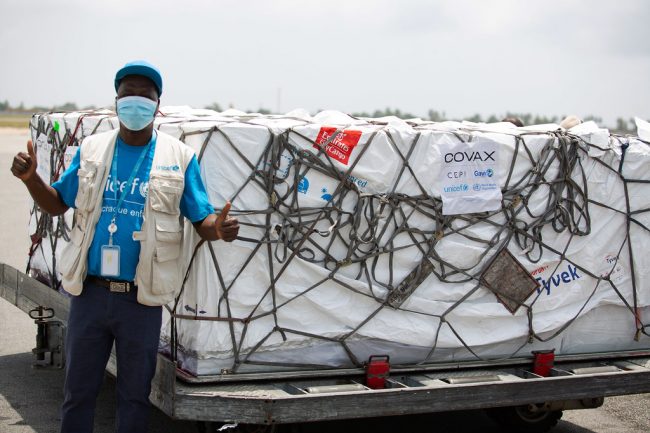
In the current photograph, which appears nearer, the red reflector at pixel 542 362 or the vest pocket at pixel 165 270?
the vest pocket at pixel 165 270

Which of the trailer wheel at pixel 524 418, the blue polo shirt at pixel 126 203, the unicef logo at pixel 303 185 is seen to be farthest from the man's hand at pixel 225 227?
the trailer wheel at pixel 524 418

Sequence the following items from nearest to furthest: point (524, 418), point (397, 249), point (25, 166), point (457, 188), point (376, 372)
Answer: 1. point (25, 166)
2. point (376, 372)
3. point (397, 249)
4. point (457, 188)
5. point (524, 418)

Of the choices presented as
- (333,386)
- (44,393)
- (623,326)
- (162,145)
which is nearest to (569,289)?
(623,326)

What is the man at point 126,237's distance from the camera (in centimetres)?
480

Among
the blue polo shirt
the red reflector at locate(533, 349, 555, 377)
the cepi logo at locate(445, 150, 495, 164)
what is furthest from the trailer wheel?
the blue polo shirt

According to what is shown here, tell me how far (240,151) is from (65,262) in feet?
3.63

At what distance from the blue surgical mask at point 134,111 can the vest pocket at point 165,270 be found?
62 centimetres

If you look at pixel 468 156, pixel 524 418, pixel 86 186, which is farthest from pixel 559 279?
pixel 86 186

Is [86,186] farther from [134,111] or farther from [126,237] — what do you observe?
[134,111]

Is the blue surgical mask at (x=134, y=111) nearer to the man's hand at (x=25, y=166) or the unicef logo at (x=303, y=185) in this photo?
the man's hand at (x=25, y=166)

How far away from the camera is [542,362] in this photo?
6.20 metres

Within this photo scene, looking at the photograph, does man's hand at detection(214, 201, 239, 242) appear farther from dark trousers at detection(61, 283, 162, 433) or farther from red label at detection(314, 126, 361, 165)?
red label at detection(314, 126, 361, 165)

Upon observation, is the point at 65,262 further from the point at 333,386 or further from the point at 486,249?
the point at 486,249

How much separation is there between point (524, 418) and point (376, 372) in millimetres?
1708
